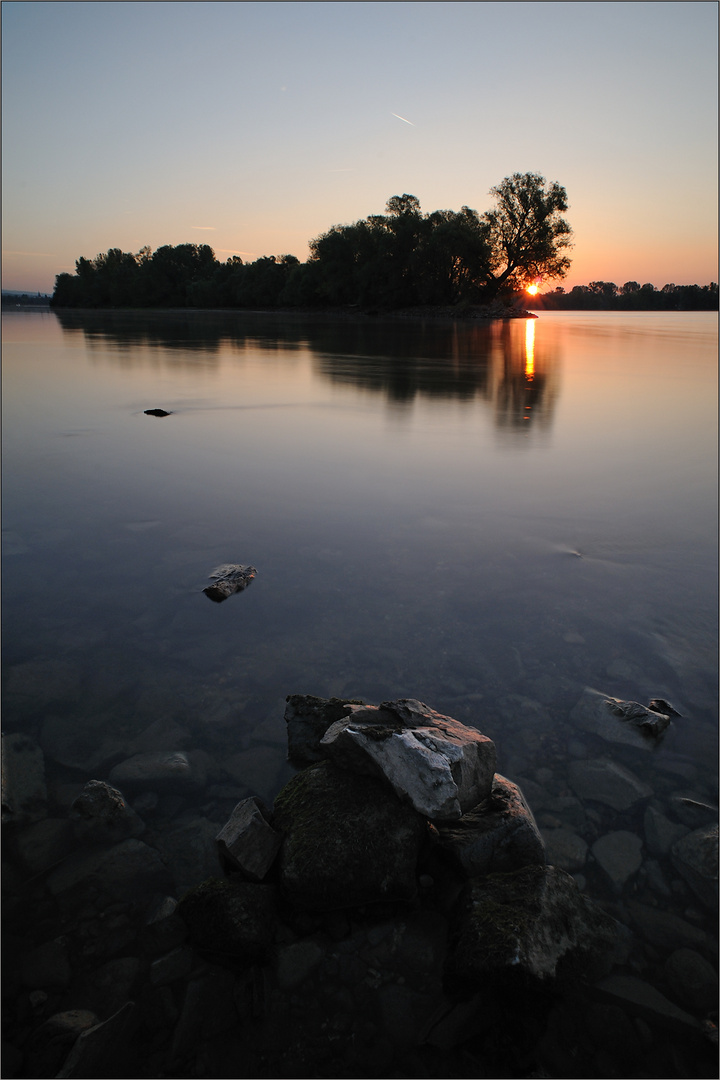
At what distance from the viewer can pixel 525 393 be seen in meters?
16.0

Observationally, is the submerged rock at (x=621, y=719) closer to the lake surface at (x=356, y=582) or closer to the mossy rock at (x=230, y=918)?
the lake surface at (x=356, y=582)

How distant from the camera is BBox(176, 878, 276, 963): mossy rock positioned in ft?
7.77

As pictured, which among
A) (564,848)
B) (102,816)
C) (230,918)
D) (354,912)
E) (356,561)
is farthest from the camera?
(356,561)

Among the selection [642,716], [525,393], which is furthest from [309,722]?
[525,393]

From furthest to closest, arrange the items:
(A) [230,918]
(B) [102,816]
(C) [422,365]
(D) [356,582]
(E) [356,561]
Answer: (C) [422,365], (E) [356,561], (D) [356,582], (B) [102,816], (A) [230,918]

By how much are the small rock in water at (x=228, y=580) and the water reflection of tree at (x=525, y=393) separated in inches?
311

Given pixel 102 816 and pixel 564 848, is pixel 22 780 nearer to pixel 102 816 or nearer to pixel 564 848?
pixel 102 816

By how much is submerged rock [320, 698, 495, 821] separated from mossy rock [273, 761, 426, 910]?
10cm

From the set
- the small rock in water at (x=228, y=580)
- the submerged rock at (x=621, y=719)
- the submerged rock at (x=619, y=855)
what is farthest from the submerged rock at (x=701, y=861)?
the small rock in water at (x=228, y=580)

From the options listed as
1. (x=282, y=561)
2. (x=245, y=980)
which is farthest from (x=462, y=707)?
(x=282, y=561)

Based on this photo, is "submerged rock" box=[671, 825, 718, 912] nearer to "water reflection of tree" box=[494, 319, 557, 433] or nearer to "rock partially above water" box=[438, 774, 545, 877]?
"rock partially above water" box=[438, 774, 545, 877]

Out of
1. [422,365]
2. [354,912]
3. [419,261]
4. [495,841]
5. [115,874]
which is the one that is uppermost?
[419,261]

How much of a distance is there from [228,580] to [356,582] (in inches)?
43.4

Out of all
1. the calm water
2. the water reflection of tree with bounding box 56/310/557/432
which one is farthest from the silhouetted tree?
the calm water
